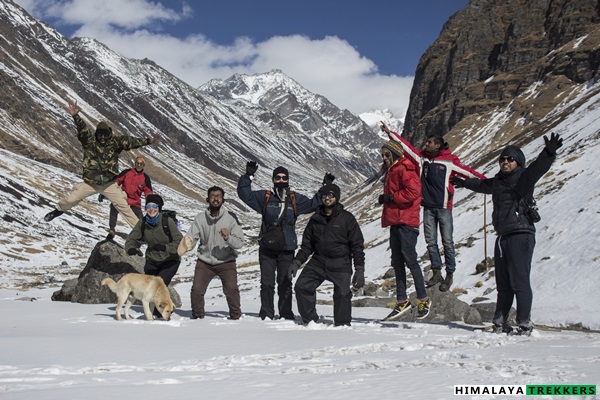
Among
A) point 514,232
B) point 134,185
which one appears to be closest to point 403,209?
point 514,232

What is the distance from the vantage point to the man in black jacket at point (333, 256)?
988 cm

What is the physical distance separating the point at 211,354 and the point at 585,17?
13239 cm

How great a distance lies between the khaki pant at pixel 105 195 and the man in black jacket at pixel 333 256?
539 cm

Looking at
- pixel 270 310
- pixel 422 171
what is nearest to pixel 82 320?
pixel 270 310

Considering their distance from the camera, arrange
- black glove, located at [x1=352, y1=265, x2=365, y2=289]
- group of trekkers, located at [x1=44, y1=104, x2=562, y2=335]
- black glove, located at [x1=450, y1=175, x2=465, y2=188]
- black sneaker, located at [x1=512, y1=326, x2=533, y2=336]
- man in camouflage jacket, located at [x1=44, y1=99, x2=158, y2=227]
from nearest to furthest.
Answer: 1. black sneaker, located at [x1=512, y1=326, x2=533, y2=336]
2. group of trekkers, located at [x1=44, y1=104, x2=562, y2=335]
3. black glove, located at [x1=352, y1=265, x2=365, y2=289]
4. black glove, located at [x1=450, y1=175, x2=465, y2=188]
5. man in camouflage jacket, located at [x1=44, y1=99, x2=158, y2=227]

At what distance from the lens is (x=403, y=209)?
390 inches

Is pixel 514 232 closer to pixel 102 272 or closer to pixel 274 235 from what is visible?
pixel 274 235

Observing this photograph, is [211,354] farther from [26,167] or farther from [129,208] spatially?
[26,167]

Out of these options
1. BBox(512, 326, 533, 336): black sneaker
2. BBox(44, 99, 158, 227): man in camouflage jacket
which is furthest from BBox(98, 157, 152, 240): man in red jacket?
BBox(512, 326, 533, 336): black sneaker

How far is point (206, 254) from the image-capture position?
1098 cm

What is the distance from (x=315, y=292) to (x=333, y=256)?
0.74m

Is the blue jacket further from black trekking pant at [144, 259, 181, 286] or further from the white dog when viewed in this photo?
the white dog

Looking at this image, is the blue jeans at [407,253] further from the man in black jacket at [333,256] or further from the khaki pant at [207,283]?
the khaki pant at [207,283]

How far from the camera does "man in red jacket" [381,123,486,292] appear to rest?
10383mm
